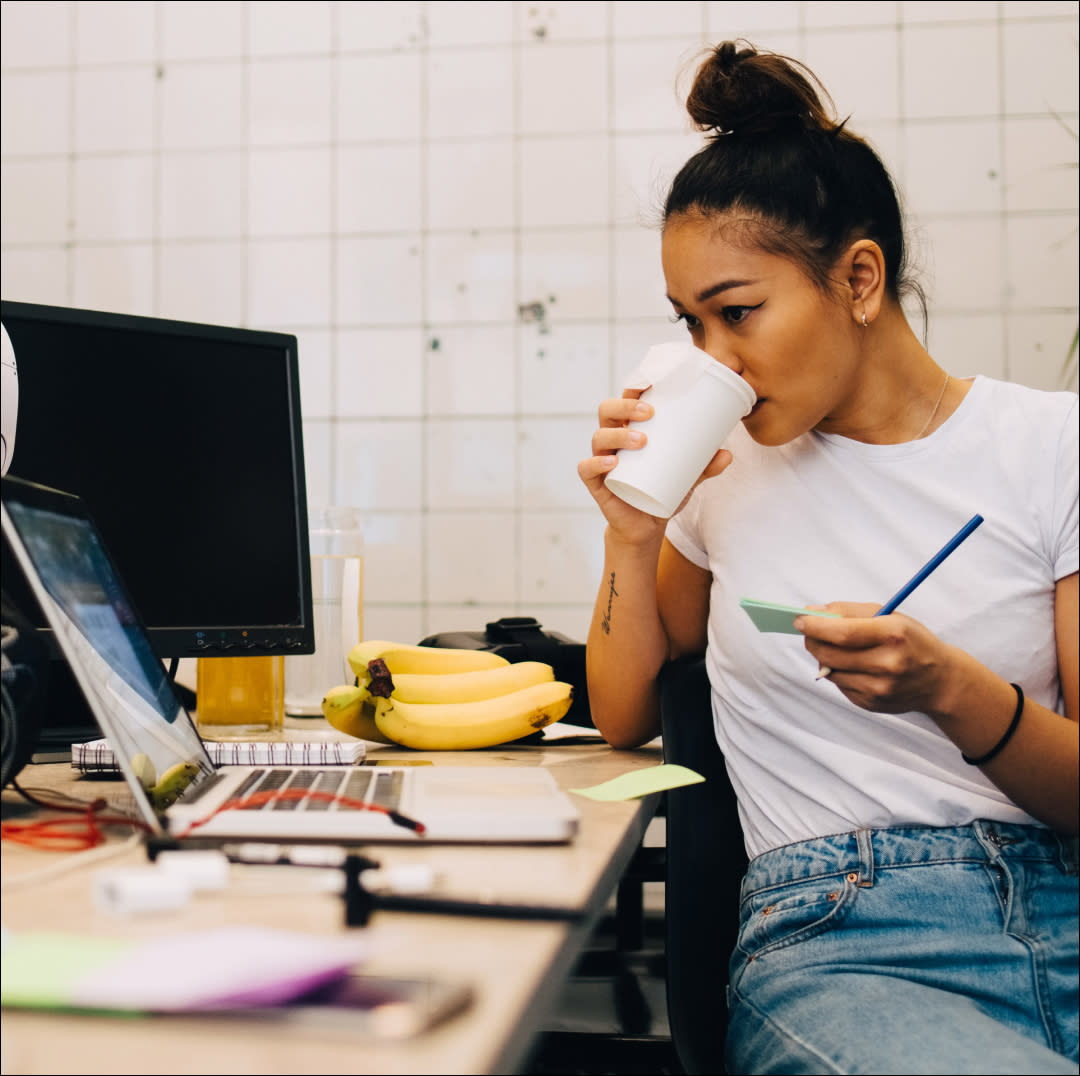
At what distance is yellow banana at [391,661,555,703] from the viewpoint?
111cm

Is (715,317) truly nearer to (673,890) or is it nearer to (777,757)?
(777,757)

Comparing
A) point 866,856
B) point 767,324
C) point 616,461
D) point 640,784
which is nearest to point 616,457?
point 616,461

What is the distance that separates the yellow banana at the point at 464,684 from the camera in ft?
3.63

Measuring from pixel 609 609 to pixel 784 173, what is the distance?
0.46m

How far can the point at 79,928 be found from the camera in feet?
1.63

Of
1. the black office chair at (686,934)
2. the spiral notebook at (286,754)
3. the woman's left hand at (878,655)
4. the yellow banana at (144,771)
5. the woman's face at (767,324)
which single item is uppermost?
the woman's face at (767,324)

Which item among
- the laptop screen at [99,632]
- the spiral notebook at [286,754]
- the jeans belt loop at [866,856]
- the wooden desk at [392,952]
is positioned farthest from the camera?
the spiral notebook at [286,754]

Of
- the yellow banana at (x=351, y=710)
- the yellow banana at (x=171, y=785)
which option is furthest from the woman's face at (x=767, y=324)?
the yellow banana at (x=171, y=785)

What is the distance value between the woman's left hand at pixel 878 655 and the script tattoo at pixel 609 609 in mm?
342

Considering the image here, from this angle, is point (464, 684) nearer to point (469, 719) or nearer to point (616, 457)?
point (469, 719)

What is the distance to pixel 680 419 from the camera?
0.92 metres

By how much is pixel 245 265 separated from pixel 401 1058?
2234 mm

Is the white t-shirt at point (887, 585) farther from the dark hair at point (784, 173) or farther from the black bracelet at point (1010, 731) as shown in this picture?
the dark hair at point (784, 173)

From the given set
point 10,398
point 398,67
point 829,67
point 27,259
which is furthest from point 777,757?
point 27,259
